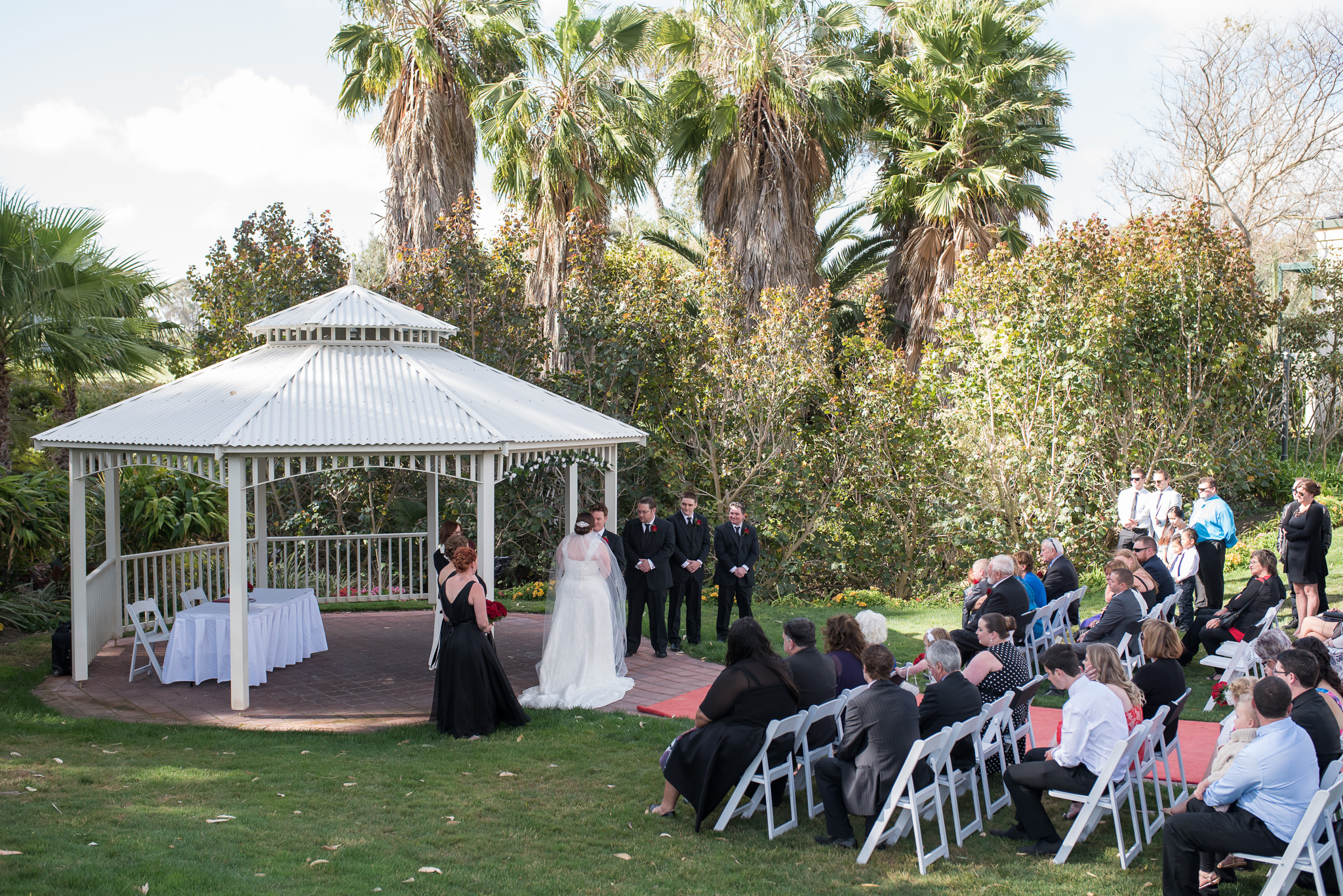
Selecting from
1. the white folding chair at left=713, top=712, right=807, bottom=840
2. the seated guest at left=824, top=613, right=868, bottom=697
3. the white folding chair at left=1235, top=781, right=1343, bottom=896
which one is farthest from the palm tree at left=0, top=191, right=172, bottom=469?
the white folding chair at left=1235, top=781, right=1343, bottom=896

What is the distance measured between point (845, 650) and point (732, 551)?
487 centimetres

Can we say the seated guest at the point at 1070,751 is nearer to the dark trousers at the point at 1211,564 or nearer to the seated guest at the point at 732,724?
the seated guest at the point at 732,724

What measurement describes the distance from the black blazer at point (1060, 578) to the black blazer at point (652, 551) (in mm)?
4023

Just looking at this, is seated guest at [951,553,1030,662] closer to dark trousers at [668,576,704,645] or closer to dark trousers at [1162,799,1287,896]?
dark trousers at [1162,799,1287,896]

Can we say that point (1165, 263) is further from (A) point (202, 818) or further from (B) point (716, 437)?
(A) point (202, 818)

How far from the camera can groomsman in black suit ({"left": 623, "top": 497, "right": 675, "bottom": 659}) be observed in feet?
36.6

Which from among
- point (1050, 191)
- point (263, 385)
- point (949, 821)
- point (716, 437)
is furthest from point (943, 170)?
point (949, 821)

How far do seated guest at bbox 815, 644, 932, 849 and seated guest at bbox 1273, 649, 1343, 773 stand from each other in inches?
78.3

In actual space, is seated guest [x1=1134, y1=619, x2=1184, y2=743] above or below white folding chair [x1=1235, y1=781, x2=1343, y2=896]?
above

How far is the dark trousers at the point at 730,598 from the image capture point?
12164 millimetres

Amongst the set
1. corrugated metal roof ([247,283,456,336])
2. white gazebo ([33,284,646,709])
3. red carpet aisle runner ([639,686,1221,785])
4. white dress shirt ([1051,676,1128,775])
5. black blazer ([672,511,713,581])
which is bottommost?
red carpet aisle runner ([639,686,1221,785])

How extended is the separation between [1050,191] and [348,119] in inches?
602

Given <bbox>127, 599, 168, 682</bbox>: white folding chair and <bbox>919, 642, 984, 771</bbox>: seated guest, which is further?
<bbox>127, 599, 168, 682</bbox>: white folding chair

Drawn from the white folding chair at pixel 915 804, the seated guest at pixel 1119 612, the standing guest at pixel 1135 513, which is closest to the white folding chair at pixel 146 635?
the white folding chair at pixel 915 804
